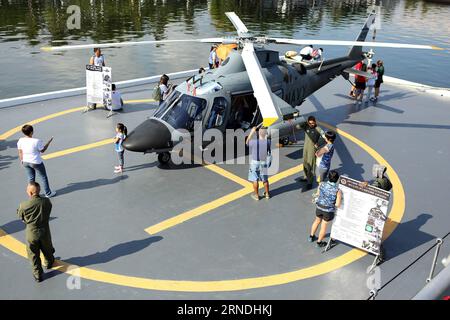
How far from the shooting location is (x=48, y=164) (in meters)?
11.8

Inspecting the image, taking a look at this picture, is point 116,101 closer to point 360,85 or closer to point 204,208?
point 204,208

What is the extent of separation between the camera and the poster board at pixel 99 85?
15.5 m


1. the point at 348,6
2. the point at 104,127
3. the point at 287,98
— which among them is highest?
the point at 348,6

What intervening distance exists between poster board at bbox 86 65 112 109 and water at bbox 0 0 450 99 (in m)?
15.2

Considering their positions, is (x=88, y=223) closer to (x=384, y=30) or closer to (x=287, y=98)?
(x=287, y=98)

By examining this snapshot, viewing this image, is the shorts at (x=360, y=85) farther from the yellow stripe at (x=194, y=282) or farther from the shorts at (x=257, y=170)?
the yellow stripe at (x=194, y=282)

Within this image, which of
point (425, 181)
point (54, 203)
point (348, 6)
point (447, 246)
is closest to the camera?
point (447, 246)

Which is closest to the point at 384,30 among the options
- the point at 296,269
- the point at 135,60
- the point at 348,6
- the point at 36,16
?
the point at 348,6

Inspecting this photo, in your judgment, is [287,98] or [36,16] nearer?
[287,98]

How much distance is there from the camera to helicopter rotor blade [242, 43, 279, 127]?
8.53 meters

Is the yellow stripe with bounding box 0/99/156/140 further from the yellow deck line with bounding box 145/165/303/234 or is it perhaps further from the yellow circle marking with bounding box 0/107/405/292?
the yellow deck line with bounding box 145/165/303/234

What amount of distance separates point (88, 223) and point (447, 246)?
27.9 feet

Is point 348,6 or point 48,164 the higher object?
point 348,6

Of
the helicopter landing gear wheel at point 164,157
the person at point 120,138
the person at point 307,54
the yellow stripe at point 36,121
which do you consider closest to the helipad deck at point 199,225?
the yellow stripe at point 36,121
